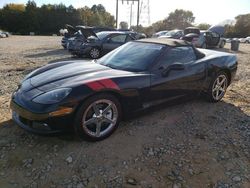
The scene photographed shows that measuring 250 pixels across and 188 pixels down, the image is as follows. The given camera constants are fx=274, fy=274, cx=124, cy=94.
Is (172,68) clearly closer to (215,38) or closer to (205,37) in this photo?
(205,37)

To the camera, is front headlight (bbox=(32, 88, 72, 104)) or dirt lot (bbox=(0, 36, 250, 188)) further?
front headlight (bbox=(32, 88, 72, 104))

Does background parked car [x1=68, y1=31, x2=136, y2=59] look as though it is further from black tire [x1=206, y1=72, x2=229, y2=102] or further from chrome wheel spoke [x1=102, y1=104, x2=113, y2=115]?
chrome wheel spoke [x1=102, y1=104, x2=113, y2=115]

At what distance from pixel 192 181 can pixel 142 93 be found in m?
1.42

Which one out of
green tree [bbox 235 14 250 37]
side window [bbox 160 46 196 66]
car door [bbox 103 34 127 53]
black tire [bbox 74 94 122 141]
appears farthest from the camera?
green tree [bbox 235 14 250 37]

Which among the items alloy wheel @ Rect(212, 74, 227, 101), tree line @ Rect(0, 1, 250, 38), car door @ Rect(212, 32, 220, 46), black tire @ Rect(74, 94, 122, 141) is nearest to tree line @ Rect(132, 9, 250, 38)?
tree line @ Rect(0, 1, 250, 38)

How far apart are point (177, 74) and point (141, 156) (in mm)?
1593

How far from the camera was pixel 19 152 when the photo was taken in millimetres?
3451

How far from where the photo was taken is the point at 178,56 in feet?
15.4

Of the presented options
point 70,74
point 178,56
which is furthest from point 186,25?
point 70,74

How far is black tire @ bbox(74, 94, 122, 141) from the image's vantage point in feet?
11.2

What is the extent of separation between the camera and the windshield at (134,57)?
422 centimetres

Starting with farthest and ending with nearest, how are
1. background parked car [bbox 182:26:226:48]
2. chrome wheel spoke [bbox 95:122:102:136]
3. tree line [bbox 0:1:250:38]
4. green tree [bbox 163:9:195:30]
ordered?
green tree [bbox 163:9:195:30]
tree line [bbox 0:1:250:38]
background parked car [bbox 182:26:226:48]
chrome wheel spoke [bbox 95:122:102:136]

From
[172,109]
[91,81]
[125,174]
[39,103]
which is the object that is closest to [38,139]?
[39,103]

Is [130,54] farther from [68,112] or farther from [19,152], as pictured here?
[19,152]
